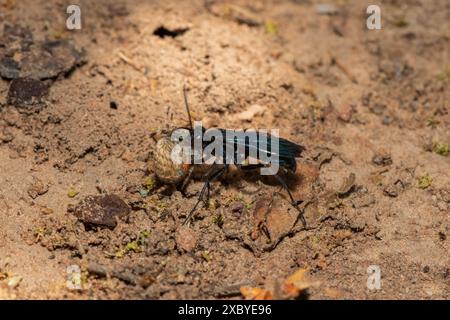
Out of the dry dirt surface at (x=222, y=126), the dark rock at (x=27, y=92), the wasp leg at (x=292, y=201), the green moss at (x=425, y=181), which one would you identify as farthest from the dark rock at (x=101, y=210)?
the green moss at (x=425, y=181)

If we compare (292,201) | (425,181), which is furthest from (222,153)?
(425,181)

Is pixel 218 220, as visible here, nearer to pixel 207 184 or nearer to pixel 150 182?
pixel 207 184

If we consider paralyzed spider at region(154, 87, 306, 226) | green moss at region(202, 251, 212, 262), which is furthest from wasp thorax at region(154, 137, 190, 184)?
green moss at region(202, 251, 212, 262)

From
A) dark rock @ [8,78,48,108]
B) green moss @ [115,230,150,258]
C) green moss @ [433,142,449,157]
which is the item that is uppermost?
dark rock @ [8,78,48,108]

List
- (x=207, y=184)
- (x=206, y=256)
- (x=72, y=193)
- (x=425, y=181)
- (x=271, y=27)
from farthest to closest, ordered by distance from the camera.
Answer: (x=271, y=27)
(x=425, y=181)
(x=207, y=184)
(x=72, y=193)
(x=206, y=256)

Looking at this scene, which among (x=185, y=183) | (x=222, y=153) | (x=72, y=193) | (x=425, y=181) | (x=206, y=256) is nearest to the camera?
(x=206, y=256)

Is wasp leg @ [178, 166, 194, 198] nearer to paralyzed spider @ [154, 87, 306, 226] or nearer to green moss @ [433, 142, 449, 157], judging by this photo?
paralyzed spider @ [154, 87, 306, 226]

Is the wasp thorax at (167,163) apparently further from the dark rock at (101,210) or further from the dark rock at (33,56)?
the dark rock at (33,56)
